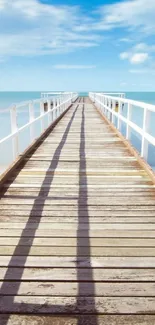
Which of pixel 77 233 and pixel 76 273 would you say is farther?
pixel 77 233

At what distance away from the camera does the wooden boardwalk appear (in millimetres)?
1946

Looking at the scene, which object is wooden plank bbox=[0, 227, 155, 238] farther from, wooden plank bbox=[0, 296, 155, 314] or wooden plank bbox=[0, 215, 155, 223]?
wooden plank bbox=[0, 296, 155, 314]

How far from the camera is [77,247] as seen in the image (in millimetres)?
2645

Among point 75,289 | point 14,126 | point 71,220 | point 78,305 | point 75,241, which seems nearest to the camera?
point 78,305

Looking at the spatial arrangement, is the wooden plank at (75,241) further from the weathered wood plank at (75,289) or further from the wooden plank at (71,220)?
the weathered wood plank at (75,289)

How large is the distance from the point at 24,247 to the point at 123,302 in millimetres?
1021

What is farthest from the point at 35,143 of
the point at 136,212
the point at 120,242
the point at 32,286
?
the point at 32,286

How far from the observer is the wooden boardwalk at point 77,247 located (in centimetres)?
195

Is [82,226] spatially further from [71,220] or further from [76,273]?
[76,273]

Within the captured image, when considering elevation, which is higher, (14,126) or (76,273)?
(14,126)

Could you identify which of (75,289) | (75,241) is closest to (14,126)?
(75,241)

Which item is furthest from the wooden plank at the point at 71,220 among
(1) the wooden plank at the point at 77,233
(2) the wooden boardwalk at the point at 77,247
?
(1) the wooden plank at the point at 77,233

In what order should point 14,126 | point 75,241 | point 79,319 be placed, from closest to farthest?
1. point 79,319
2. point 75,241
3. point 14,126

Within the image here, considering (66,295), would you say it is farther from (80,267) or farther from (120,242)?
(120,242)
